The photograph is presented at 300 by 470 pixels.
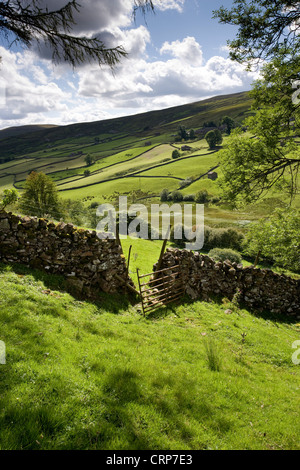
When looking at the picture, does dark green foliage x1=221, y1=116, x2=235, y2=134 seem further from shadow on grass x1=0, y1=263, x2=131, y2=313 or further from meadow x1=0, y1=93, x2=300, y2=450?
shadow on grass x1=0, y1=263, x2=131, y2=313

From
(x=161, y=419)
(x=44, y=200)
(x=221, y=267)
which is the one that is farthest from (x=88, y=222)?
(x=161, y=419)

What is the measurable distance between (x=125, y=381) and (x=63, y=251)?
6.36 meters

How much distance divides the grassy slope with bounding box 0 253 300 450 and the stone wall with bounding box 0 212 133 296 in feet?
2.55

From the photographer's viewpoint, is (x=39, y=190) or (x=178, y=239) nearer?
(x=178, y=239)

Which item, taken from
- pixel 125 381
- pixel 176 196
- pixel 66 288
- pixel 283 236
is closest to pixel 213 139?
pixel 176 196

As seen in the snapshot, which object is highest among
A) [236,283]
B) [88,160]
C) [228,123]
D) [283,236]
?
[228,123]

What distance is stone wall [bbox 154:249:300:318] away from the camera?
43.2 feet

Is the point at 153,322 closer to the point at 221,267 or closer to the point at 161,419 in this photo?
the point at 161,419

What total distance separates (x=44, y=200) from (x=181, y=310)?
42.3 meters

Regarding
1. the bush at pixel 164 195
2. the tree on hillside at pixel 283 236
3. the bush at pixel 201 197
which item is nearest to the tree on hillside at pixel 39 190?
the tree on hillside at pixel 283 236

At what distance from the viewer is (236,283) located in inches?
559

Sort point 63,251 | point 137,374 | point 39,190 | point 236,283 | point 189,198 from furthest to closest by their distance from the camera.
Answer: point 189,198 → point 39,190 → point 236,283 → point 63,251 → point 137,374

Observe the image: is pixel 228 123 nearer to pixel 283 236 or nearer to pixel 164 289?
pixel 283 236
